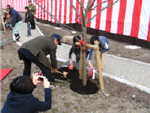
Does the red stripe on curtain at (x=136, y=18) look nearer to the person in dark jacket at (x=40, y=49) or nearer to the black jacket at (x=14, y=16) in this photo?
the person in dark jacket at (x=40, y=49)

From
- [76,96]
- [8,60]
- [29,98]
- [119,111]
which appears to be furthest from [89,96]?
[8,60]

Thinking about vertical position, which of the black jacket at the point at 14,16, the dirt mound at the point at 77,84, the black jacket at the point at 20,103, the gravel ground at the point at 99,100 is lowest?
the gravel ground at the point at 99,100

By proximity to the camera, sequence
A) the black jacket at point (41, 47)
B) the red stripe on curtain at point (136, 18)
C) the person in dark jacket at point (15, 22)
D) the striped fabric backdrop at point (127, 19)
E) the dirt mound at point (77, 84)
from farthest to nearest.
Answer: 1. the person in dark jacket at point (15, 22)
2. the red stripe on curtain at point (136, 18)
3. the striped fabric backdrop at point (127, 19)
4. the dirt mound at point (77, 84)
5. the black jacket at point (41, 47)

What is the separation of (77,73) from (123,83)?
1.01 metres

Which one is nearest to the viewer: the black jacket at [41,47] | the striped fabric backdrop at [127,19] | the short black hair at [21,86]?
the short black hair at [21,86]

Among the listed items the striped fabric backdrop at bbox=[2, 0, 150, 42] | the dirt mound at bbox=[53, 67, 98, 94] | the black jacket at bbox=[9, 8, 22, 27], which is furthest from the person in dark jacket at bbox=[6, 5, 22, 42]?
the dirt mound at bbox=[53, 67, 98, 94]

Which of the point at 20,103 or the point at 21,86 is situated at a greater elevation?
the point at 21,86

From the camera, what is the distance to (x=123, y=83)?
3.63 meters

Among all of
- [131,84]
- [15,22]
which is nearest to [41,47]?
[131,84]

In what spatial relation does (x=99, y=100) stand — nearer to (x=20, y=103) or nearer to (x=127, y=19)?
(x=20, y=103)

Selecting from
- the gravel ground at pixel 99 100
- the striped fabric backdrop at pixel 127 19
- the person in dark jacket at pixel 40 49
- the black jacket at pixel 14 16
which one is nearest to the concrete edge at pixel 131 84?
the gravel ground at pixel 99 100

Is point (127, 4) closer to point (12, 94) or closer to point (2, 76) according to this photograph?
point (2, 76)

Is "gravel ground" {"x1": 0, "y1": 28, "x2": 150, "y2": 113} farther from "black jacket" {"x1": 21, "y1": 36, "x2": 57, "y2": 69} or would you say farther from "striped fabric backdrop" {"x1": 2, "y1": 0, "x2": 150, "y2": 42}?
"striped fabric backdrop" {"x1": 2, "y1": 0, "x2": 150, "y2": 42}

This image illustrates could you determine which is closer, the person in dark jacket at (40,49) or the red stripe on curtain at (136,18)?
the person in dark jacket at (40,49)
